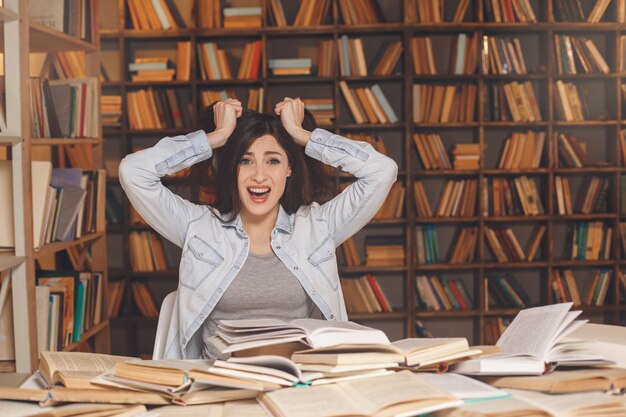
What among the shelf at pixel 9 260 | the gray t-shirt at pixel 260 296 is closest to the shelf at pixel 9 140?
the shelf at pixel 9 260

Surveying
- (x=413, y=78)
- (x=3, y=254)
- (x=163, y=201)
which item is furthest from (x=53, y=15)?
(x=413, y=78)

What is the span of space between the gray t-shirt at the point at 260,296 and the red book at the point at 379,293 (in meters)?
2.74

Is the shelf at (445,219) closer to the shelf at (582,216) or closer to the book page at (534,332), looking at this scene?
the shelf at (582,216)

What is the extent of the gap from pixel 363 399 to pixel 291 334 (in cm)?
24

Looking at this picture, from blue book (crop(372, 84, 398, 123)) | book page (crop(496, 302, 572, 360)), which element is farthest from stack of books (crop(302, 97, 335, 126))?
book page (crop(496, 302, 572, 360))

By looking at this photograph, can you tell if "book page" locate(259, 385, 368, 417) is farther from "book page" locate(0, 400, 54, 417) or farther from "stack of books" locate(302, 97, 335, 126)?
"stack of books" locate(302, 97, 335, 126)

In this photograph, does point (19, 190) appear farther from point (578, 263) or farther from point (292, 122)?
point (578, 263)

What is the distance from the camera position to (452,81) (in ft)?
16.6

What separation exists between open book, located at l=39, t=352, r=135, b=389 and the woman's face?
2.53 feet

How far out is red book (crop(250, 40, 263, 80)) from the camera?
4930 millimetres

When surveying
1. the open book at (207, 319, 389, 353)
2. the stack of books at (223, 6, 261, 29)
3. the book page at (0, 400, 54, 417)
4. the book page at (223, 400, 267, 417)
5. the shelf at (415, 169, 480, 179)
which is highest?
the stack of books at (223, 6, 261, 29)

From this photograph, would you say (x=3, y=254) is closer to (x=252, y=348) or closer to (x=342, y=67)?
(x=252, y=348)

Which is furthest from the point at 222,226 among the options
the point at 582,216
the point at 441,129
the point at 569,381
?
the point at 582,216

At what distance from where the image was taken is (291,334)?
1.45 meters
